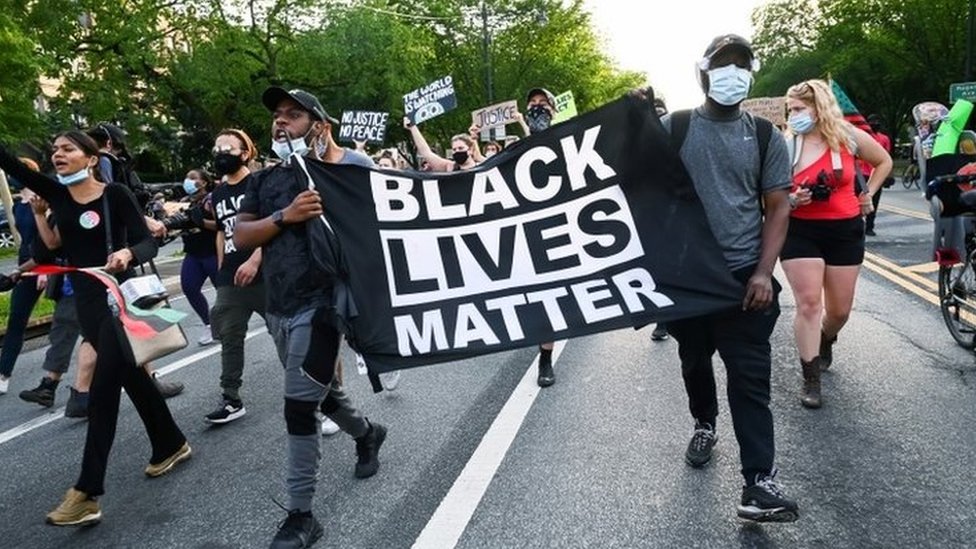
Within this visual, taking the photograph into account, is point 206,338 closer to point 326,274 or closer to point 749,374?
point 326,274

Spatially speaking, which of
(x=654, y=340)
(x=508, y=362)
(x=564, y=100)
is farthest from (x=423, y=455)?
(x=564, y=100)

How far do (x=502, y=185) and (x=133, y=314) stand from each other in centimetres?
196

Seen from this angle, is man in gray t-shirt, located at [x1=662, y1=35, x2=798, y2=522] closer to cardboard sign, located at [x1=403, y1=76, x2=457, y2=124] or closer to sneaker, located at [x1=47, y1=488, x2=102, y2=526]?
sneaker, located at [x1=47, y1=488, x2=102, y2=526]

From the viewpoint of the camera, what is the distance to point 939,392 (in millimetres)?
4715

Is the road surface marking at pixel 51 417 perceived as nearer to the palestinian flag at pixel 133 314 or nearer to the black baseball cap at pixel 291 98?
the palestinian flag at pixel 133 314

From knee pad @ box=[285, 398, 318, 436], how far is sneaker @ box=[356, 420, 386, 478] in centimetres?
80

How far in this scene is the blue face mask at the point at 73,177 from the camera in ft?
12.9

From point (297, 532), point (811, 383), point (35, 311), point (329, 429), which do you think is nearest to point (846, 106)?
point (811, 383)

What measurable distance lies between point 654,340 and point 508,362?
4.42 ft

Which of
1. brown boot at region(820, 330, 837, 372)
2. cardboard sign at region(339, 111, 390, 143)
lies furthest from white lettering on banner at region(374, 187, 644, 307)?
cardboard sign at region(339, 111, 390, 143)

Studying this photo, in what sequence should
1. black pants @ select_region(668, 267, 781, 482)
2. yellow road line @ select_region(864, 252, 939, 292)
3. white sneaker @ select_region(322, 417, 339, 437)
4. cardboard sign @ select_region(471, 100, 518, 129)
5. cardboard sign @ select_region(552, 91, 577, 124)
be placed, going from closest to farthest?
black pants @ select_region(668, 267, 781, 482), white sneaker @ select_region(322, 417, 339, 437), yellow road line @ select_region(864, 252, 939, 292), cardboard sign @ select_region(552, 91, 577, 124), cardboard sign @ select_region(471, 100, 518, 129)

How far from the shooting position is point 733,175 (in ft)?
10.5

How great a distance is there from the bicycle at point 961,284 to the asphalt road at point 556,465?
175 mm

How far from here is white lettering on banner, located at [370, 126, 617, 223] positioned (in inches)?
133
